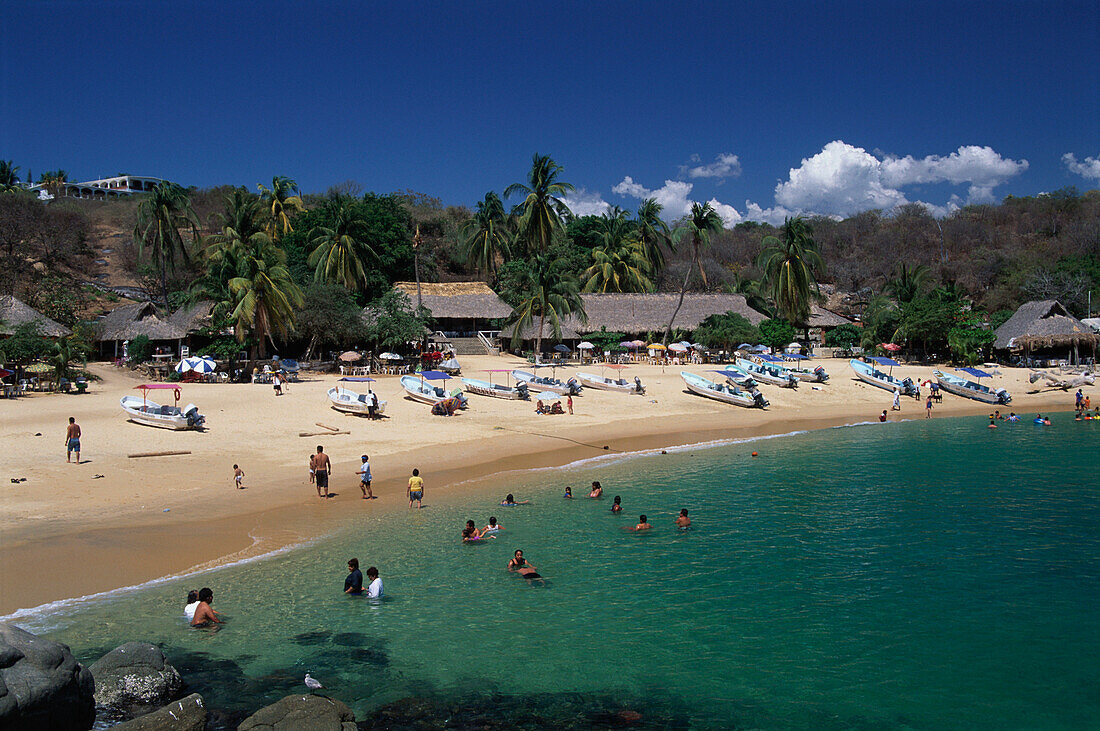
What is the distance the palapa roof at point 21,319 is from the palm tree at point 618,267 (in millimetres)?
37473

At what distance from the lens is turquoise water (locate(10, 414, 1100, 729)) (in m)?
9.13

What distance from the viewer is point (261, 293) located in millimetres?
35250

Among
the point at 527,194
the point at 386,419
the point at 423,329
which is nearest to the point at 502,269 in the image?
the point at 527,194

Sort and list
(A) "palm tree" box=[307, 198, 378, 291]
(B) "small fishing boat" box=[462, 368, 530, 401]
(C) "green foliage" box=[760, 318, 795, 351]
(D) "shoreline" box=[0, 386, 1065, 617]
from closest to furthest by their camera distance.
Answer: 1. (D) "shoreline" box=[0, 386, 1065, 617]
2. (B) "small fishing boat" box=[462, 368, 530, 401]
3. (C) "green foliage" box=[760, 318, 795, 351]
4. (A) "palm tree" box=[307, 198, 378, 291]

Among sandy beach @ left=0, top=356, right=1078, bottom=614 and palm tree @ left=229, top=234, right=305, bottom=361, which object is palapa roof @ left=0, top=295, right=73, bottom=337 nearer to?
sandy beach @ left=0, top=356, right=1078, bottom=614

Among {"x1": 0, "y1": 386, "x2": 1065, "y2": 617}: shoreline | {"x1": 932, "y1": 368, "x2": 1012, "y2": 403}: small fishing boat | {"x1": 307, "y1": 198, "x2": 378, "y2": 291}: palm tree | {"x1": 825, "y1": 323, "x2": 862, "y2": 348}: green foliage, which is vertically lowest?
{"x1": 0, "y1": 386, "x2": 1065, "y2": 617}: shoreline

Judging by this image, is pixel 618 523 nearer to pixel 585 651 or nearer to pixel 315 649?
pixel 585 651

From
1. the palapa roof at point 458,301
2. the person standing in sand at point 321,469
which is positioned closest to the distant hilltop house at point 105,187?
the palapa roof at point 458,301

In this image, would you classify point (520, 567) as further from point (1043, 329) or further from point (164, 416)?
point (1043, 329)

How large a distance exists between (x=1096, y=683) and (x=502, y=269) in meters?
54.7

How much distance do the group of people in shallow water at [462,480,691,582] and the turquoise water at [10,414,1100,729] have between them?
10.4 inches

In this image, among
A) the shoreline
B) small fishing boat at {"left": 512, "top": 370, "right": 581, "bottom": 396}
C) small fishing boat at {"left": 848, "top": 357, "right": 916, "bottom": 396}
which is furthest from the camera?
small fishing boat at {"left": 848, "top": 357, "right": 916, "bottom": 396}

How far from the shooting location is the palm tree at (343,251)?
48.9 m

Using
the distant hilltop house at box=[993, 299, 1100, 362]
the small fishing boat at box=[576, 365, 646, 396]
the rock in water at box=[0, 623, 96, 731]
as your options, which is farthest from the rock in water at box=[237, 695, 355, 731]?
the distant hilltop house at box=[993, 299, 1100, 362]
